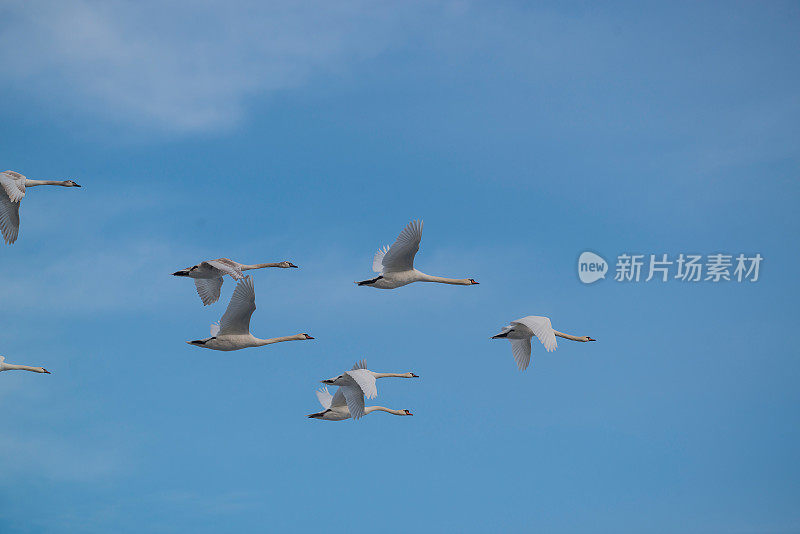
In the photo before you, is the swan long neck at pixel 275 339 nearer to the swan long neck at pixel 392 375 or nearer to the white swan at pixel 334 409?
the white swan at pixel 334 409

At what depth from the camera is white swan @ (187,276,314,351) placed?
31900 millimetres

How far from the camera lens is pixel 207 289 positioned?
3403cm

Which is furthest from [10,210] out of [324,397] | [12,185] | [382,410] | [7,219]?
[382,410]

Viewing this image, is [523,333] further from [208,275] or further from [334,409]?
[208,275]

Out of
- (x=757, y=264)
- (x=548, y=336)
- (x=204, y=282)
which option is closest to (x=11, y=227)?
(x=204, y=282)

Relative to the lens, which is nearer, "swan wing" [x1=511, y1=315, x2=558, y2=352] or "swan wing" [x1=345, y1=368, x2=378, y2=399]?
"swan wing" [x1=511, y1=315, x2=558, y2=352]

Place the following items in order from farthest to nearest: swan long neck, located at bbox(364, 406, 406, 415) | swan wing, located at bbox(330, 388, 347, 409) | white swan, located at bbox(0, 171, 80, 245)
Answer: swan long neck, located at bbox(364, 406, 406, 415) → swan wing, located at bbox(330, 388, 347, 409) → white swan, located at bbox(0, 171, 80, 245)

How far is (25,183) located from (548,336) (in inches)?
706

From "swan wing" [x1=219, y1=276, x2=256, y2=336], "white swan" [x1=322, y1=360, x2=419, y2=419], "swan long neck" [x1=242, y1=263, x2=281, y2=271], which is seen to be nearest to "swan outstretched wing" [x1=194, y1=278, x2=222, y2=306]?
"swan wing" [x1=219, y1=276, x2=256, y2=336]

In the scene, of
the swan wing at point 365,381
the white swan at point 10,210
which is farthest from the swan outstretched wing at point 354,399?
the white swan at point 10,210

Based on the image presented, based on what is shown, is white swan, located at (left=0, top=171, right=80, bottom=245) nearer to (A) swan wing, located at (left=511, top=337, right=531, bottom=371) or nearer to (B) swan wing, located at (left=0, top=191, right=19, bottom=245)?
(B) swan wing, located at (left=0, top=191, right=19, bottom=245)

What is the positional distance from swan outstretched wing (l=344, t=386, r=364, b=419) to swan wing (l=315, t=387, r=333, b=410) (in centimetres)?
312

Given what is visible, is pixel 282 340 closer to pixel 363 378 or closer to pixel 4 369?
pixel 363 378

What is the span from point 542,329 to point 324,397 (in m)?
10.2
